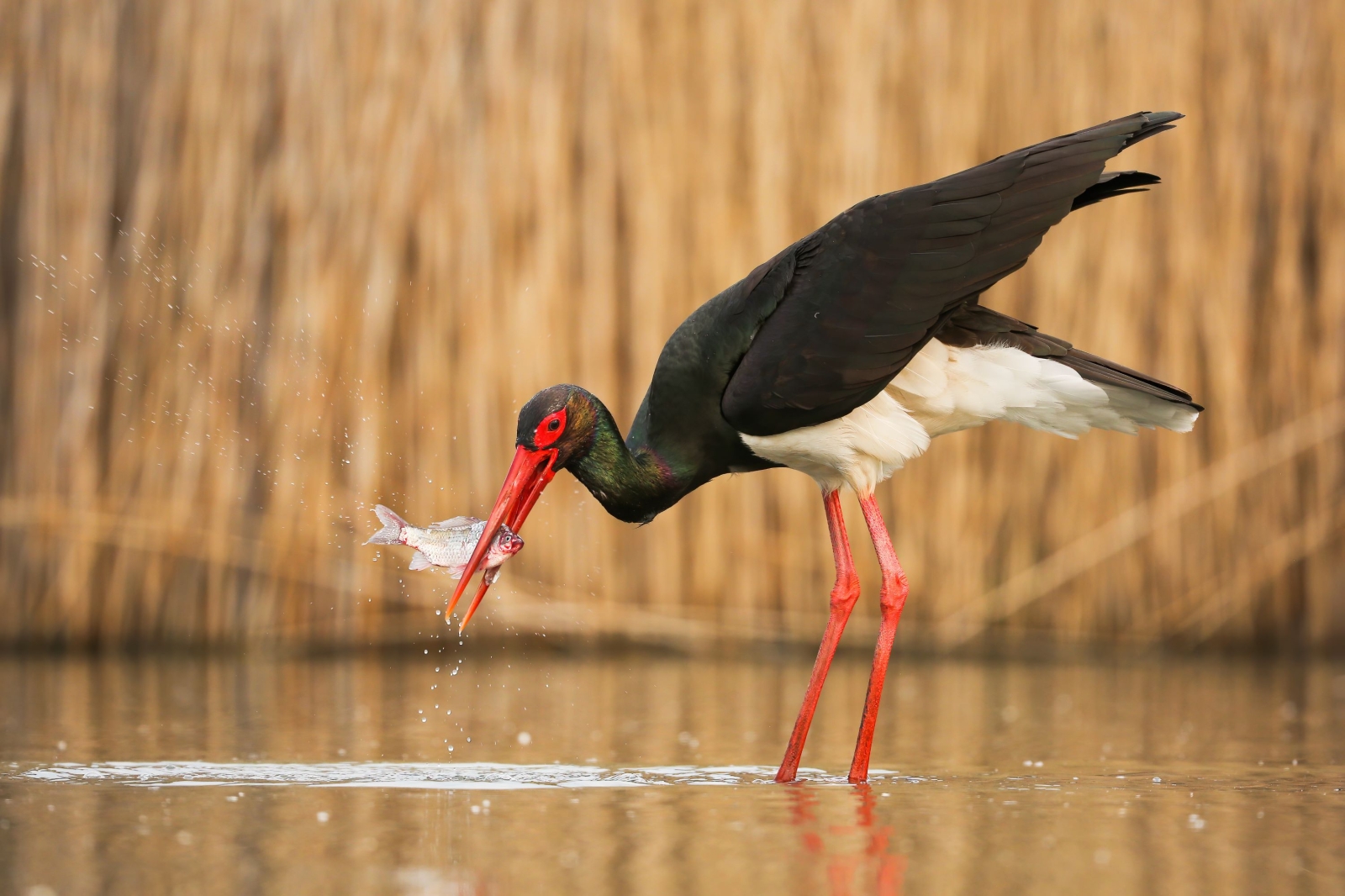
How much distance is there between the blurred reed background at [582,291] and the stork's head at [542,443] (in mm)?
2193

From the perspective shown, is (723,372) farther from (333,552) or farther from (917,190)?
(333,552)

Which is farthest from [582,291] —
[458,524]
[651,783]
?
[651,783]

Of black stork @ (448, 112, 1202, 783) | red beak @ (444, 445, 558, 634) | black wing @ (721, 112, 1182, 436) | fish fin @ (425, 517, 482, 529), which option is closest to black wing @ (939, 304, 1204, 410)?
black stork @ (448, 112, 1202, 783)

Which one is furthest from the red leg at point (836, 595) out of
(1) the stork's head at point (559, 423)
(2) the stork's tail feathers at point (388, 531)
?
(2) the stork's tail feathers at point (388, 531)

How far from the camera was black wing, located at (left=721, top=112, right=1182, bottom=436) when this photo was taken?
411 centimetres

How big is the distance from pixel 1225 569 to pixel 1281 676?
67cm

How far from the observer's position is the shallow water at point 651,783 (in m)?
2.61

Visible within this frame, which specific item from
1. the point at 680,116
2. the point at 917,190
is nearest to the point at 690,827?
the point at 917,190

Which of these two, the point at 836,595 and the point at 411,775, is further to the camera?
the point at 836,595

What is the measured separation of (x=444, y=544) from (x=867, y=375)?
120 cm

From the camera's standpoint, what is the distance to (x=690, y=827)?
303cm

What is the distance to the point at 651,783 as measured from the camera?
11.9 ft

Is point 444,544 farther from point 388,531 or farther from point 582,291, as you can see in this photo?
point 582,291

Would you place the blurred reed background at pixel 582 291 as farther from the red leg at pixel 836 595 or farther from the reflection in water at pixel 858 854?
the reflection in water at pixel 858 854
